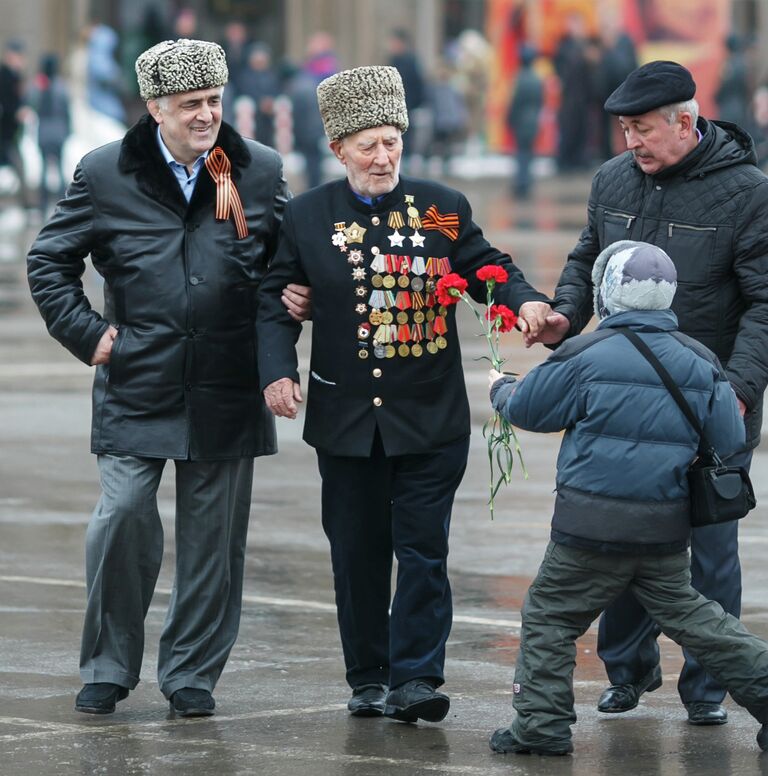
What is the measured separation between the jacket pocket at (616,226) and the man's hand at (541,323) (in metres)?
0.29

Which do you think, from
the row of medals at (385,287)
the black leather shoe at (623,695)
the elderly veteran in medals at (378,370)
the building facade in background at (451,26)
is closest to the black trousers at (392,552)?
the elderly veteran in medals at (378,370)

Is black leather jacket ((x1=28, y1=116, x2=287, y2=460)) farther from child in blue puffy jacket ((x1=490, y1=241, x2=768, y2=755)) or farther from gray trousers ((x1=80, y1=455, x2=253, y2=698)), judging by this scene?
child in blue puffy jacket ((x1=490, y1=241, x2=768, y2=755))

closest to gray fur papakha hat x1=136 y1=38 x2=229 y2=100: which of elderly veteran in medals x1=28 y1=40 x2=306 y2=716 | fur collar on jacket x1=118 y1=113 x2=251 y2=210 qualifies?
elderly veteran in medals x1=28 y1=40 x2=306 y2=716

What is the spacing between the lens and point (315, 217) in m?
6.21

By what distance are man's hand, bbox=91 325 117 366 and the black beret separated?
5.45 feet

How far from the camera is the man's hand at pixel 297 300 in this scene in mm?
6207

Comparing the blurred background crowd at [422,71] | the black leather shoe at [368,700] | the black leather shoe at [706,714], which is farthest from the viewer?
the blurred background crowd at [422,71]

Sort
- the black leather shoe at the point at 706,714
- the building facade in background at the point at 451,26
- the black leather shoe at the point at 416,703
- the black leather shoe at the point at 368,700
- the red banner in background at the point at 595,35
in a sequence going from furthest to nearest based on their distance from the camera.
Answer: the building facade in background at the point at 451,26 < the red banner in background at the point at 595,35 < the black leather shoe at the point at 368,700 < the black leather shoe at the point at 706,714 < the black leather shoe at the point at 416,703

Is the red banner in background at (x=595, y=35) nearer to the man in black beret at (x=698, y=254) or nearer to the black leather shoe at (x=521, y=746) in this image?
the man in black beret at (x=698, y=254)

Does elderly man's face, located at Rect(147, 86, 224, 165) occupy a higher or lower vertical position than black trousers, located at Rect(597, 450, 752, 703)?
higher

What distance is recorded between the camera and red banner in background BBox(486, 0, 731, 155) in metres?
33.5

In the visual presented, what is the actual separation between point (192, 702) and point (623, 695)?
51.3 inches

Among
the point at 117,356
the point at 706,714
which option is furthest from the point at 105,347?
the point at 706,714

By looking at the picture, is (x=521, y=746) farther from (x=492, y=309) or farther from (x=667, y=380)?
(x=492, y=309)
